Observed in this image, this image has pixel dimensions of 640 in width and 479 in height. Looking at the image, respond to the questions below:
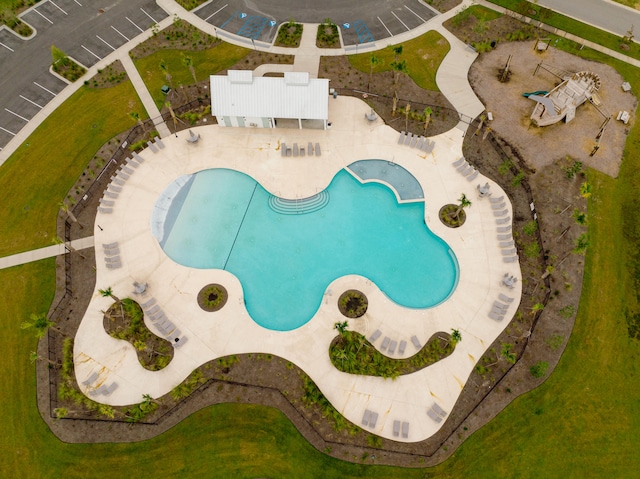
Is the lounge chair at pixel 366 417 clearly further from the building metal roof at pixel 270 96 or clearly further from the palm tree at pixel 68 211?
the palm tree at pixel 68 211

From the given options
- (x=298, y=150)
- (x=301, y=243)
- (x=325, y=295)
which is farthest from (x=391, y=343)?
(x=298, y=150)

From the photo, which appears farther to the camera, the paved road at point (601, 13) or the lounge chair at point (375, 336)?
the paved road at point (601, 13)

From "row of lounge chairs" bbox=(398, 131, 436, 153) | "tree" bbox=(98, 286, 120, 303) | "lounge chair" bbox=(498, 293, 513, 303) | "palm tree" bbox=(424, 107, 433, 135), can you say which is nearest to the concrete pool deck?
"lounge chair" bbox=(498, 293, 513, 303)

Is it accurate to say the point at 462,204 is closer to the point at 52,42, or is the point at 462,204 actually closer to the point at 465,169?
the point at 465,169

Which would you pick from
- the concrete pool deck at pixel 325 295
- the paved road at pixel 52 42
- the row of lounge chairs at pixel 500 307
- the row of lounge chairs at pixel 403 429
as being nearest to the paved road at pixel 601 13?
the concrete pool deck at pixel 325 295

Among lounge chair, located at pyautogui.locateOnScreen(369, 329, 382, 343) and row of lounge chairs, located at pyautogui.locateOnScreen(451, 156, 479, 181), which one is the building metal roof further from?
lounge chair, located at pyautogui.locateOnScreen(369, 329, 382, 343)

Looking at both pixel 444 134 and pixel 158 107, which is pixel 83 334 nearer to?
pixel 158 107

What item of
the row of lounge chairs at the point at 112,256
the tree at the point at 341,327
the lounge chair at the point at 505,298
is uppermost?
the lounge chair at the point at 505,298
